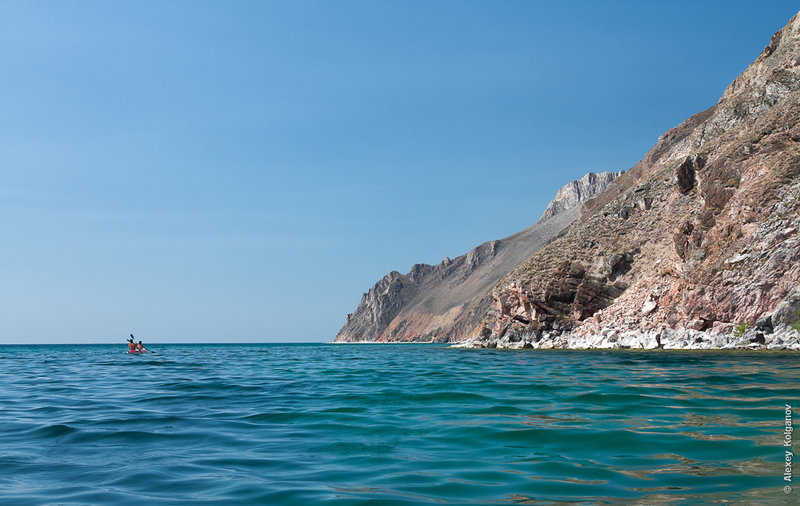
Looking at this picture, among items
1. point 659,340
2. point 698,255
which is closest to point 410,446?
point 659,340

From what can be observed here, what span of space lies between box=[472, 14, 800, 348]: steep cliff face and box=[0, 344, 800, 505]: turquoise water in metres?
26.7

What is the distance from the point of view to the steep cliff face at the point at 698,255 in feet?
129

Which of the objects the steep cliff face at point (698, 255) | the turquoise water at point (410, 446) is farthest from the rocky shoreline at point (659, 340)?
the turquoise water at point (410, 446)

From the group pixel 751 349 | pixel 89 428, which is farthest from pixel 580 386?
pixel 751 349

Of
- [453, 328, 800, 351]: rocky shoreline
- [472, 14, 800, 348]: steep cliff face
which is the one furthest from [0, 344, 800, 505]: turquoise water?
[472, 14, 800, 348]: steep cliff face

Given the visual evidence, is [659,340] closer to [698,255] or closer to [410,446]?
[698,255]

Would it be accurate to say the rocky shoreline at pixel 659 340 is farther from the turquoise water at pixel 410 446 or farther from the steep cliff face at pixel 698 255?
the turquoise water at pixel 410 446

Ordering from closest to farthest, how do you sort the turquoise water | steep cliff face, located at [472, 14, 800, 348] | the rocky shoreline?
1. the turquoise water
2. the rocky shoreline
3. steep cliff face, located at [472, 14, 800, 348]

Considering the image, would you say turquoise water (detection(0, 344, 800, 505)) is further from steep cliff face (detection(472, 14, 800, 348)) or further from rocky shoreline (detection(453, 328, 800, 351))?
steep cliff face (detection(472, 14, 800, 348))

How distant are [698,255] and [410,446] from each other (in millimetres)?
45623

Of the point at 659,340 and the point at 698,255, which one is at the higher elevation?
the point at 698,255

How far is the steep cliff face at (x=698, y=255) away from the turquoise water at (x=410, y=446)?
26714 mm

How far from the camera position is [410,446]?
8.98 m

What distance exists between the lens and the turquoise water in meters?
6.42
